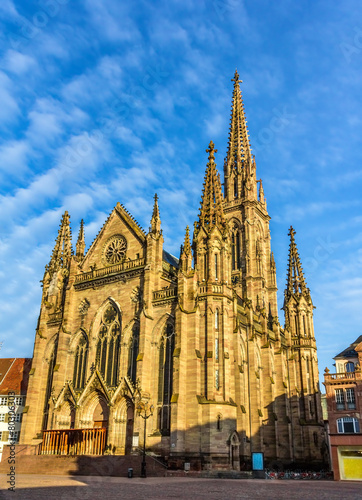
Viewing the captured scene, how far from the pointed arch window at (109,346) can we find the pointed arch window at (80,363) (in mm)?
1875

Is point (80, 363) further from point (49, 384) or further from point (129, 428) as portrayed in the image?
point (129, 428)

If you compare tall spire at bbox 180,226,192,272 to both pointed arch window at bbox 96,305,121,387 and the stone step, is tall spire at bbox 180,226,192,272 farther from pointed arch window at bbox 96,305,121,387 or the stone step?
the stone step

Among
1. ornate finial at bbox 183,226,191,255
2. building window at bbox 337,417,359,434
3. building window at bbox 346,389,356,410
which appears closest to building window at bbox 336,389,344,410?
building window at bbox 346,389,356,410

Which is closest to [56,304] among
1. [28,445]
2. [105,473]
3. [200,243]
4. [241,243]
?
[28,445]

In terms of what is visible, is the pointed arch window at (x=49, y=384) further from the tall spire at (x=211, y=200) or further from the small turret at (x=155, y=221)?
the tall spire at (x=211, y=200)

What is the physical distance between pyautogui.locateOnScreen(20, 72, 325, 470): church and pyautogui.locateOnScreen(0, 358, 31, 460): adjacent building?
27.1 ft

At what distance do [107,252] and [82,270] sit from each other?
3.64 meters

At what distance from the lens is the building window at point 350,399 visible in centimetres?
4178

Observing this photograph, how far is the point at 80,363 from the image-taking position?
159ft

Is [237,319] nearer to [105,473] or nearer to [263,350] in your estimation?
[263,350]

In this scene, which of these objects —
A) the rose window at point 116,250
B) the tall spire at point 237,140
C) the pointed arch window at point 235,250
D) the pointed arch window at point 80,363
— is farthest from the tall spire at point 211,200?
the tall spire at point 237,140

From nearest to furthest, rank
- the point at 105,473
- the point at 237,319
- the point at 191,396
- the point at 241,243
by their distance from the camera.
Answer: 1. the point at 105,473
2. the point at 191,396
3. the point at 237,319
4. the point at 241,243

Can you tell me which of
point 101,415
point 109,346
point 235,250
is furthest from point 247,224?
point 101,415

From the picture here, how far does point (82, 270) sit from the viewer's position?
2080 inches
